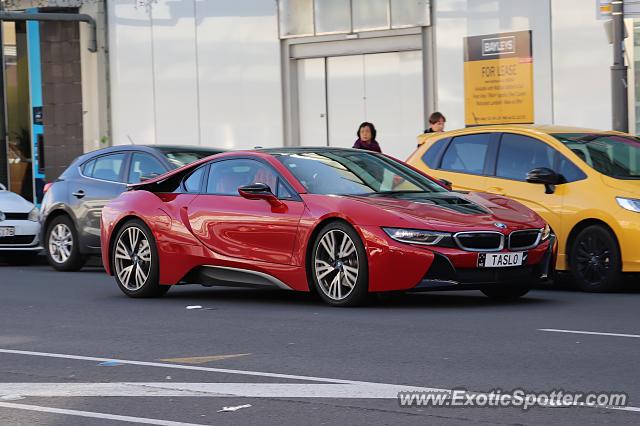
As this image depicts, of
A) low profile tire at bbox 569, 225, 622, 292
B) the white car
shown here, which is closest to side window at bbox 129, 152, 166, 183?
the white car

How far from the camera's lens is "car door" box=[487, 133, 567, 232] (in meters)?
13.6

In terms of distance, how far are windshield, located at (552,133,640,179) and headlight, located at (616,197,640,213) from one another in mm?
482

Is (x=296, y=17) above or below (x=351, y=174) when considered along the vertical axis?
above

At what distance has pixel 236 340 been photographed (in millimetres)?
9734

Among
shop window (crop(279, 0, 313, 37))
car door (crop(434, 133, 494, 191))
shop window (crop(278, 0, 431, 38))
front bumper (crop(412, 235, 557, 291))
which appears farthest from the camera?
shop window (crop(279, 0, 313, 37))

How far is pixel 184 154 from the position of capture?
55.4ft

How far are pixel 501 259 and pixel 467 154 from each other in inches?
142

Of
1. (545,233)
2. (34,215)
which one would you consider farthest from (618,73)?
(34,215)

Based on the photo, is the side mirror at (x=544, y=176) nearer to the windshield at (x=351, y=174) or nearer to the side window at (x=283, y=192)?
the windshield at (x=351, y=174)

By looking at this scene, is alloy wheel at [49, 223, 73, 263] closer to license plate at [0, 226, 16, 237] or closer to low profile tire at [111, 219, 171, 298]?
license plate at [0, 226, 16, 237]

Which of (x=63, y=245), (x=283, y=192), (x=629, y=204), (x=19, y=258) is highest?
(x=283, y=192)

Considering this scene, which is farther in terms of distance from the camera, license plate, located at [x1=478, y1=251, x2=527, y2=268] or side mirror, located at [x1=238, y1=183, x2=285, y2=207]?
side mirror, located at [x1=238, y1=183, x2=285, y2=207]

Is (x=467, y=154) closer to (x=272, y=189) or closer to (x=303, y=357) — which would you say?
(x=272, y=189)

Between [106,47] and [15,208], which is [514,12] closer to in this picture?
[15,208]
